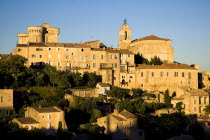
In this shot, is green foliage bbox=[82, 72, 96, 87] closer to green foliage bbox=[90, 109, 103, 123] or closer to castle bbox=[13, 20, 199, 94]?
castle bbox=[13, 20, 199, 94]

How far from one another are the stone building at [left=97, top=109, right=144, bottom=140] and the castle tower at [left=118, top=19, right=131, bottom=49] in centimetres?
3043

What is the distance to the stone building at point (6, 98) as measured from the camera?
50.5 metres

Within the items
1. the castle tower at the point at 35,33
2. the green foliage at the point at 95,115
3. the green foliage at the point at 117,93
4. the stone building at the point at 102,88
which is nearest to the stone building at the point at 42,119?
the green foliage at the point at 95,115

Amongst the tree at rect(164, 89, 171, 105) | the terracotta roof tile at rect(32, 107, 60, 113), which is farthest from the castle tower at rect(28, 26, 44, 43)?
the terracotta roof tile at rect(32, 107, 60, 113)

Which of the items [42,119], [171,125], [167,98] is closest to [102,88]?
[167,98]

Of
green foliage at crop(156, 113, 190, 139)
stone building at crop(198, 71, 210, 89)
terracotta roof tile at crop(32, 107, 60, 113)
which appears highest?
stone building at crop(198, 71, 210, 89)

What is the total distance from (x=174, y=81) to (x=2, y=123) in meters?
28.7

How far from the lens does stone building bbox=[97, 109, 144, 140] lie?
4747cm

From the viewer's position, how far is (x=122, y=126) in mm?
47844

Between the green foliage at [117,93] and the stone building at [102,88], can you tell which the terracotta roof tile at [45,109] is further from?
the stone building at [102,88]

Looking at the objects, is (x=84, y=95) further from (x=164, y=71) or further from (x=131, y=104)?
(x=164, y=71)

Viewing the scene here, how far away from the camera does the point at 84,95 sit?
5931 cm

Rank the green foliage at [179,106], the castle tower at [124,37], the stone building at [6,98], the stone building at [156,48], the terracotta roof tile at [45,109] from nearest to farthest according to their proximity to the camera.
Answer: the terracotta roof tile at [45,109]
the stone building at [6,98]
the green foliage at [179,106]
the stone building at [156,48]
the castle tower at [124,37]

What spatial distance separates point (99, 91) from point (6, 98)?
1402cm
